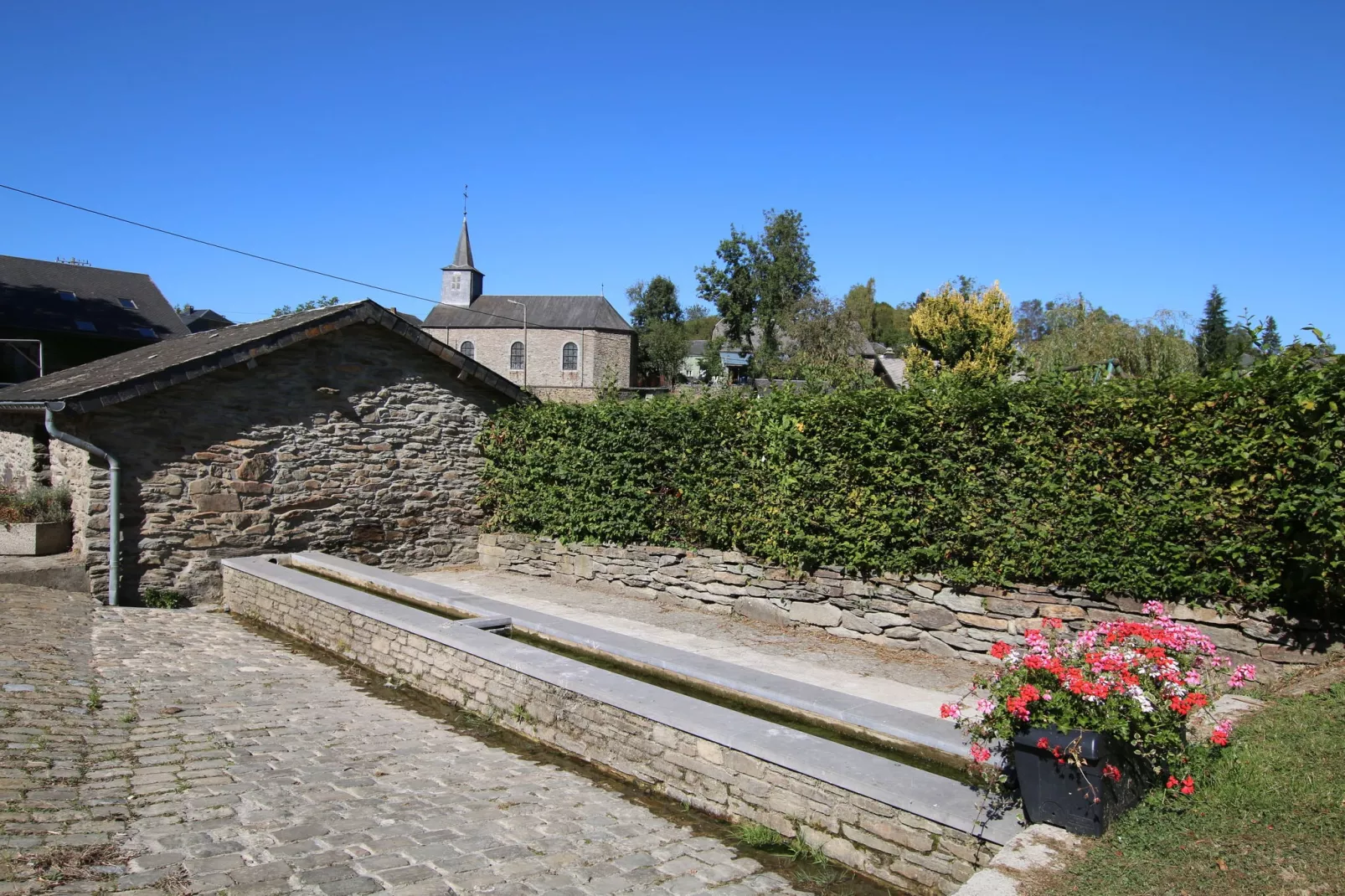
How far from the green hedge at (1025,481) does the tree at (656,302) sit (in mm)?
61923

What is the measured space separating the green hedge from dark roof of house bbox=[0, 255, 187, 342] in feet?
91.0

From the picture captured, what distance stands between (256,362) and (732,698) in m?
9.08

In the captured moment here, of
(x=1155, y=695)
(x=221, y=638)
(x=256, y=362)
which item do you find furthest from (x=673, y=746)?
(x=256, y=362)

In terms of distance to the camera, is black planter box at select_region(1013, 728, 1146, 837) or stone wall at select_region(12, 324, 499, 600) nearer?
black planter box at select_region(1013, 728, 1146, 837)

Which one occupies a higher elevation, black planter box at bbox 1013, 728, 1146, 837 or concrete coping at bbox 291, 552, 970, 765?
black planter box at bbox 1013, 728, 1146, 837

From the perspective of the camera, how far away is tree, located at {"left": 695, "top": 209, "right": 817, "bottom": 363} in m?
51.8

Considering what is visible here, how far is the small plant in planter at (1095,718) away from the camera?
3730 millimetres

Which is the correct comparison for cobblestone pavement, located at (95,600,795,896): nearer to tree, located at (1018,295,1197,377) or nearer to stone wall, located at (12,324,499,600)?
stone wall, located at (12,324,499,600)

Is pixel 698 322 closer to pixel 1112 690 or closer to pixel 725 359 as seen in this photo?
pixel 725 359

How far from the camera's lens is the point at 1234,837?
142 inches

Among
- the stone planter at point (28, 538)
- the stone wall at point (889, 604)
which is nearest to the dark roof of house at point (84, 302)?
the stone planter at point (28, 538)

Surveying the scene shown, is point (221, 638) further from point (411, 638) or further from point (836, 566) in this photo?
point (836, 566)

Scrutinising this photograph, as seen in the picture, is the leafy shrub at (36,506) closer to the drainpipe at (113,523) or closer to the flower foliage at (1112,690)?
the drainpipe at (113,523)

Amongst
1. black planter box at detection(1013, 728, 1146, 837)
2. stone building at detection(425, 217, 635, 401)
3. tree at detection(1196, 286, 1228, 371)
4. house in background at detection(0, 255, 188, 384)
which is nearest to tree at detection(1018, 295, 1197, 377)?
tree at detection(1196, 286, 1228, 371)
